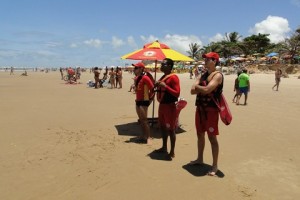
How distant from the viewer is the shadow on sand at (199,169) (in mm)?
5445

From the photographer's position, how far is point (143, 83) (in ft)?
23.3

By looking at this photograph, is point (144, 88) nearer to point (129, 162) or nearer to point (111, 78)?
point (129, 162)

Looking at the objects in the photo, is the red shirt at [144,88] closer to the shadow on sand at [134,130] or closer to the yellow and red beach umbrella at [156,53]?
the yellow and red beach umbrella at [156,53]

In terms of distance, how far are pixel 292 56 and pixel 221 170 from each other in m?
45.4

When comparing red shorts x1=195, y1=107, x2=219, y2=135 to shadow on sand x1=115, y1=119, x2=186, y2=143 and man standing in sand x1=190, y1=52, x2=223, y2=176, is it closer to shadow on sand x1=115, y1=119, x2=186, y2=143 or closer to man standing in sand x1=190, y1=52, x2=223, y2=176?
man standing in sand x1=190, y1=52, x2=223, y2=176

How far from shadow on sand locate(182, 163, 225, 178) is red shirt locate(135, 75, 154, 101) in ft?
6.14

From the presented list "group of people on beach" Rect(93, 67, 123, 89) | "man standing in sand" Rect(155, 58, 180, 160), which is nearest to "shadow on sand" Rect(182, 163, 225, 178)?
"man standing in sand" Rect(155, 58, 180, 160)

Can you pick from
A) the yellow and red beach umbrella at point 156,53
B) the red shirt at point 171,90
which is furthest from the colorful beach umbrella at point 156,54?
the red shirt at point 171,90

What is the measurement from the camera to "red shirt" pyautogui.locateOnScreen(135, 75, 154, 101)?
707 centimetres

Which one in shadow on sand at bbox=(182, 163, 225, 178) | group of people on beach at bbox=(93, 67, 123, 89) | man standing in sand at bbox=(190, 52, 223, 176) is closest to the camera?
man standing in sand at bbox=(190, 52, 223, 176)

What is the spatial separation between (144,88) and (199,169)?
2.19 meters

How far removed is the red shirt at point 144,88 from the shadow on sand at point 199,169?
6.14ft

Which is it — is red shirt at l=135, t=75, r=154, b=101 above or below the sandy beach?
above

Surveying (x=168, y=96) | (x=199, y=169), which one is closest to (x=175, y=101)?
(x=168, y=96)
